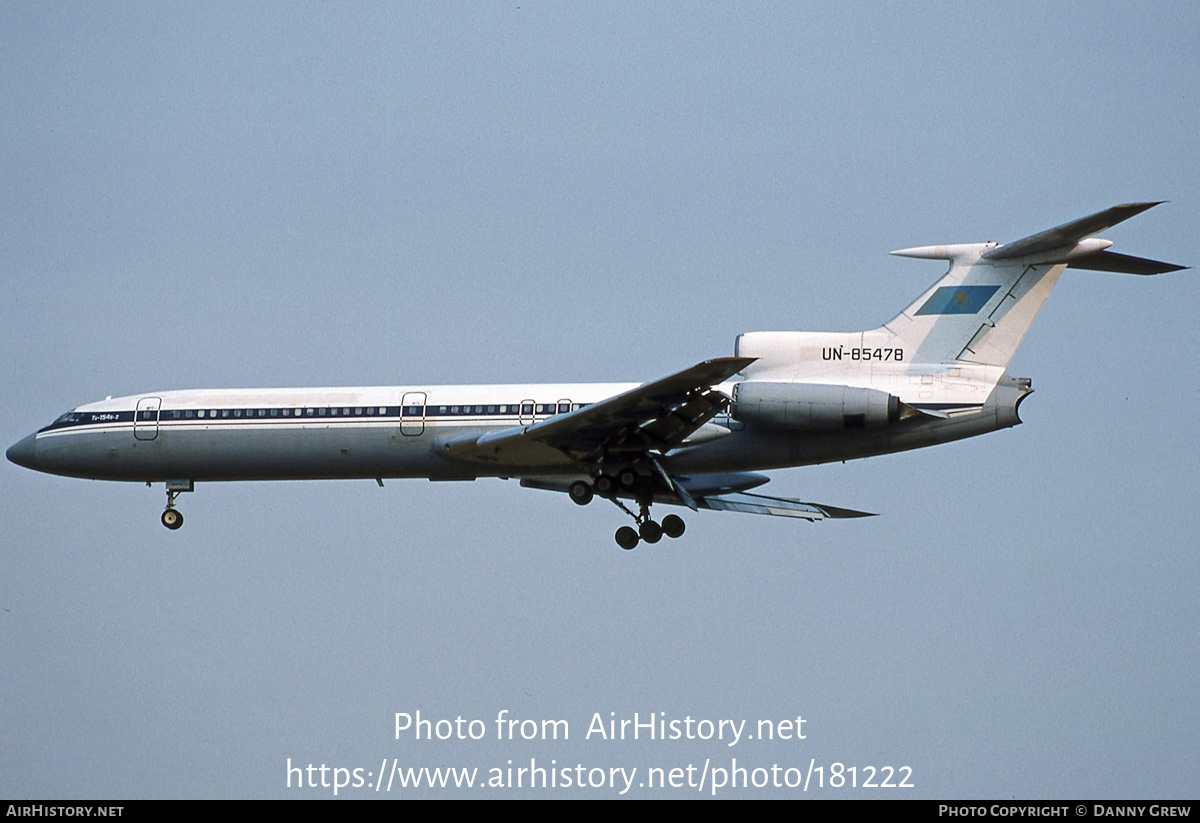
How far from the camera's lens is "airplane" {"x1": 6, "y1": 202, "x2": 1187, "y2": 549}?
86.8ft

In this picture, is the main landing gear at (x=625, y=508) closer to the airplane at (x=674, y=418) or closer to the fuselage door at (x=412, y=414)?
the airplane at (x=674, y=418)

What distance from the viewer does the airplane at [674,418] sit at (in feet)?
86.8

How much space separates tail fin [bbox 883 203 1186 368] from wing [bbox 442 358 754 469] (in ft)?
12.7

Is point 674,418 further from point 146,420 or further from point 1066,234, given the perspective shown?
point 146,420

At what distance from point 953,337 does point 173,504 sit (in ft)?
52.2

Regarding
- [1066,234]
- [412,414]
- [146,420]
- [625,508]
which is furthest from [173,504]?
[1066,234]

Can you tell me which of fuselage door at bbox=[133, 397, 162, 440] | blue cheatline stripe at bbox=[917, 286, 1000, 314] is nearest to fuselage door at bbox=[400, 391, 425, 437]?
fuselage door at bbox=[133, 397, 162, 440]

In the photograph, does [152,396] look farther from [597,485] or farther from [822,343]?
[822,343]

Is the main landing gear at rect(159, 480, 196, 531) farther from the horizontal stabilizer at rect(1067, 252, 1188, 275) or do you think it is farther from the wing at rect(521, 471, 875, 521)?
the horizontal stabilizer at rect(1067, 252, 1188, 275)

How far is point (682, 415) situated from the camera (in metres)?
27.3

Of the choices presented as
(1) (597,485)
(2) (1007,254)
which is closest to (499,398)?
(1) (597,485)

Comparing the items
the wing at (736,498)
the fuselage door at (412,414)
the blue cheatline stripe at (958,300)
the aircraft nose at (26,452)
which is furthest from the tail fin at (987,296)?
the aircraft nose at (26,452)

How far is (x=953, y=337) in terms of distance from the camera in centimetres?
2720
